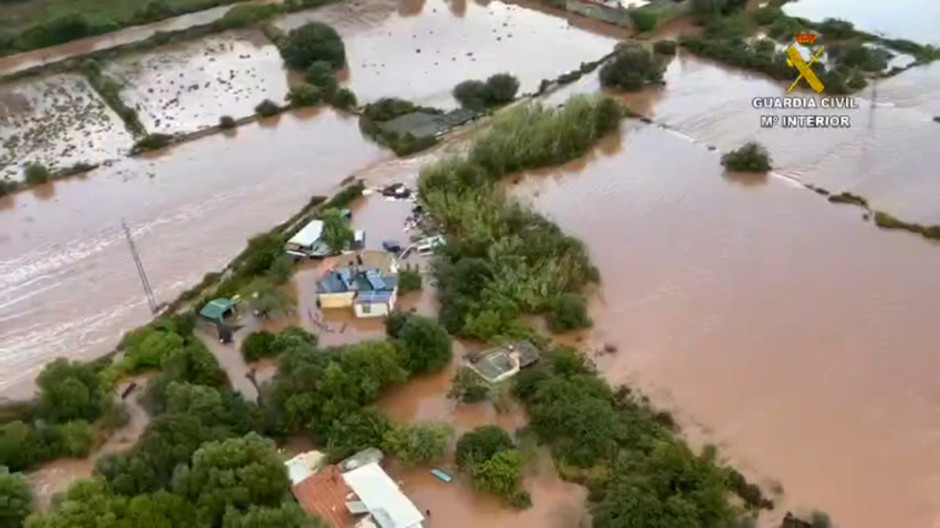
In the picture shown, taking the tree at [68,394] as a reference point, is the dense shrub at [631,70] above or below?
above

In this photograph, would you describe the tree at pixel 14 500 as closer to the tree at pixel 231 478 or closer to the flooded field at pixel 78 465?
the flooded field at pixel 78 465

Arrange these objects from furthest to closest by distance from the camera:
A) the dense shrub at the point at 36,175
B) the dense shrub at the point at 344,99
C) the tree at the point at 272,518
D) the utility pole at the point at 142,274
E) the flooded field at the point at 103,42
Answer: the flooded field at the point at 103,42, the dense shrub at the point at 344,99, the dense shrub at the point at 36,175, the utility pole at the point at 142,274, the tree at the point at 272,518

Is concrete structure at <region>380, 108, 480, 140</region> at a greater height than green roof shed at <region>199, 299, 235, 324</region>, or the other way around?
concrete structure at <region>380, 108, 480, 140</region>

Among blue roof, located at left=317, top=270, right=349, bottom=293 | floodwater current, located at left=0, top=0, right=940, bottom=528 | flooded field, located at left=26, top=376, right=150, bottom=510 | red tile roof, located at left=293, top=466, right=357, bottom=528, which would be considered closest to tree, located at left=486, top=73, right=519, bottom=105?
floodwater current, located at left=0, top=0, right=940, bottom=528

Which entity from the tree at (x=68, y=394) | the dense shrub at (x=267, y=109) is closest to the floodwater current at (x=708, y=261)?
the dense shrub at (x=267, y=109)

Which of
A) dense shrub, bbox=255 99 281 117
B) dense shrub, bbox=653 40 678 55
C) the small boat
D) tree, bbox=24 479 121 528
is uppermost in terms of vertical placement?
dense shrub, bbox=255 99 281 117

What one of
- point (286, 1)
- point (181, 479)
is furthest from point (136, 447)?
point (286, 1)

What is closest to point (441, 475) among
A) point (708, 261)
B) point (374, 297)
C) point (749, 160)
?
point (374, 297)

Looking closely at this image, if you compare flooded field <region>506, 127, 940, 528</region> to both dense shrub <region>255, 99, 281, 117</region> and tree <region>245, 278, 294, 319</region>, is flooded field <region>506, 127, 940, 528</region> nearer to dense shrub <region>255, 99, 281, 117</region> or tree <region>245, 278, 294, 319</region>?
tree <region>245, 278, 294, 319</region>
